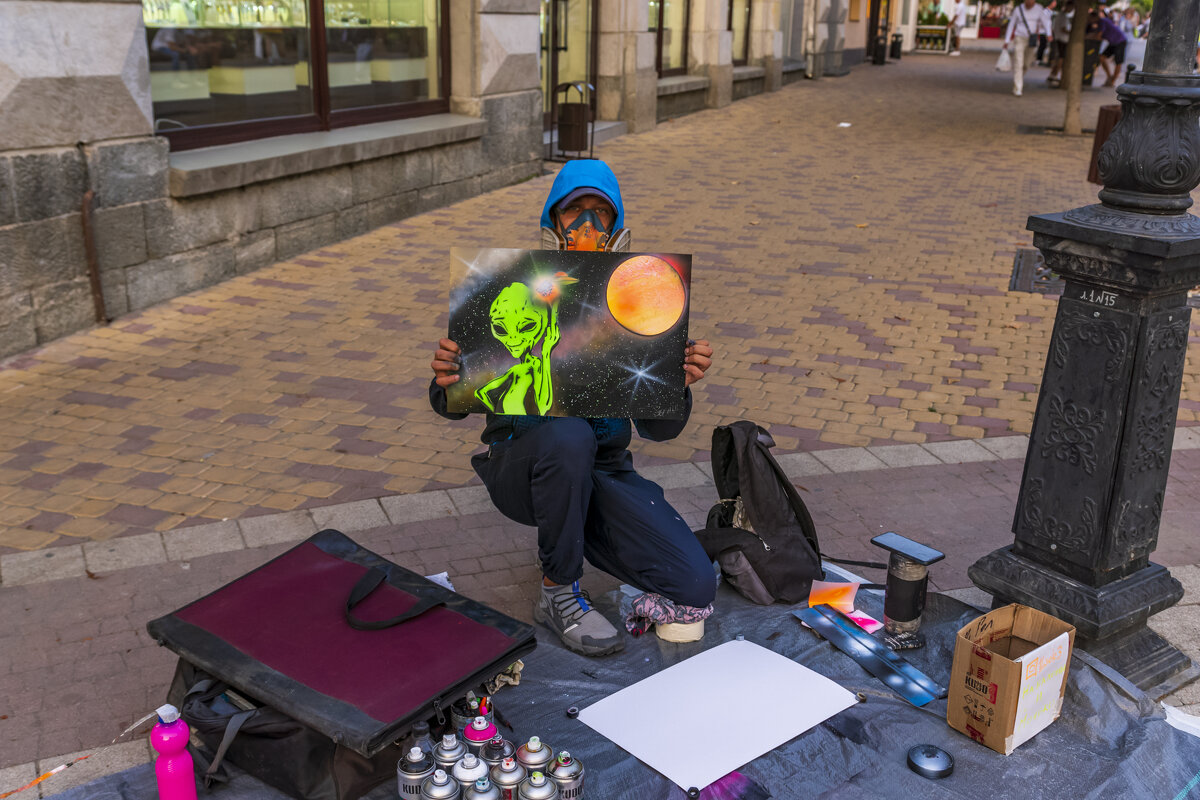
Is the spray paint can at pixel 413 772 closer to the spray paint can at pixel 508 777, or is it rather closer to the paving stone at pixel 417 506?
the spray paint can at pixel 508 777

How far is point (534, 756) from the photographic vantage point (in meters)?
2.62

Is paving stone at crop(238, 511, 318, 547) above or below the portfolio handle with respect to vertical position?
below

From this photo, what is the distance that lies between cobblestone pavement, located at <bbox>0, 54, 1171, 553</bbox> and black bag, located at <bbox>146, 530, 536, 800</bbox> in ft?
4.64

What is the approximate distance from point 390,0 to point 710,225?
3692 mm

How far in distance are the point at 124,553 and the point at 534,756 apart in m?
2.16

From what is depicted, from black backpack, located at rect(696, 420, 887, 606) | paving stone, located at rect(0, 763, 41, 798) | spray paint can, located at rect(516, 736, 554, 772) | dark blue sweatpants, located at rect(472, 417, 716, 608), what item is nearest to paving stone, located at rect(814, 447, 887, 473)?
black backpack, located at rect(696, 420, 887, 606)

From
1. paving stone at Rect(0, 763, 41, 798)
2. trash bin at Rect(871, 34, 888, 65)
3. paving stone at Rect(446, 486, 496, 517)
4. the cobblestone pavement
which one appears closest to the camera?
paving stone at Rect(0, 763, 41, 798)

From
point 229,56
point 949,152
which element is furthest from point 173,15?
point 949,152

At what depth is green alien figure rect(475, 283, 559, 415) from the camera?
11.1ft

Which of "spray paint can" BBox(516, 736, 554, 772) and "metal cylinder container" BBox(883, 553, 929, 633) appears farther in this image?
"metal cylinder container" BBox(883, 553, 929, 633)

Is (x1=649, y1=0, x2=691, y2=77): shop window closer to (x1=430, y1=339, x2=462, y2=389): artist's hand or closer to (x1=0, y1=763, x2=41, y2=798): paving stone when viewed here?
(x1=430, y1=339, x2=462, y2=389): artist's hand

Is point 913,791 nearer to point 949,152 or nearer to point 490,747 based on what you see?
point 490,747

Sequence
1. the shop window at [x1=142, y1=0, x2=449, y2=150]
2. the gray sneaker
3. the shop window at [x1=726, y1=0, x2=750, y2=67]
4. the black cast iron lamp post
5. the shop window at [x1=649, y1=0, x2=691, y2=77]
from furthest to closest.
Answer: the shop window at [x1=726, y1=0, x2=750, y2=67] < the shop window at [x1=649, y1=0, x2=691, y2=77] < the shop window at [x1=142, y1=0, x2=449, y2=150] < the gray sneaker < the black cast iron lamp post

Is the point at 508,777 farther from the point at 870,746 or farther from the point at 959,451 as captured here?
the point at 959,451
